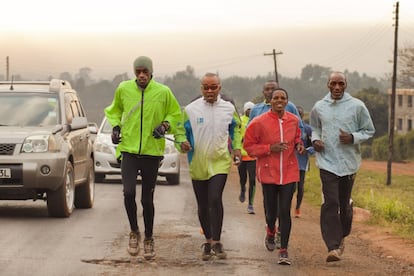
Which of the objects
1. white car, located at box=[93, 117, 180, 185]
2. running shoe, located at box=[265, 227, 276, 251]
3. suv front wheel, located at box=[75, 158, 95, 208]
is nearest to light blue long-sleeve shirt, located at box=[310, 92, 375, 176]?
running shoe, located at box=[265, 227, 276, 251]

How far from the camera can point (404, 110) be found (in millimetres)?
110688

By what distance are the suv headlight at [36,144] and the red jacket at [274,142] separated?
4187 millimetres

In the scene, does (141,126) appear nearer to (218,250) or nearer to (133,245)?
(133,245)

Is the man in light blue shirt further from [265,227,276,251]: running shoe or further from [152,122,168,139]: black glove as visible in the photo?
[152,122,168,139]: black glove

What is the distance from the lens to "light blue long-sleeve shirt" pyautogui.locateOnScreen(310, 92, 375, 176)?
10398mm

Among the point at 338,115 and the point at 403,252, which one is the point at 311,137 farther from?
the point at 403,252

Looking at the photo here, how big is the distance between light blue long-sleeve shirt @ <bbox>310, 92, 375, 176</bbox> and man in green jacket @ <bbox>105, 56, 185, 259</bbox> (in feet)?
4.85

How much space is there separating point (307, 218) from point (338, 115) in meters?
5.73

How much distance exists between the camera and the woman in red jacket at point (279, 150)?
33.7 feet

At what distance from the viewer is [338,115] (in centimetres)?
1044

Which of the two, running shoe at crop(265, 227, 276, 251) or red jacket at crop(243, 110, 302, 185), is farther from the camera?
running shoe at crop(265, 227, 276, 251)

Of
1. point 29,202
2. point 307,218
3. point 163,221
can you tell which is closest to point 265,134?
point 163,221

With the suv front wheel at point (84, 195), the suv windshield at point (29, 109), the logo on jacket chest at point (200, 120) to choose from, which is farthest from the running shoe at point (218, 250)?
the suv front wheel at point (84, 195)

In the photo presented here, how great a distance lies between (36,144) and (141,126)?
12.6ft
